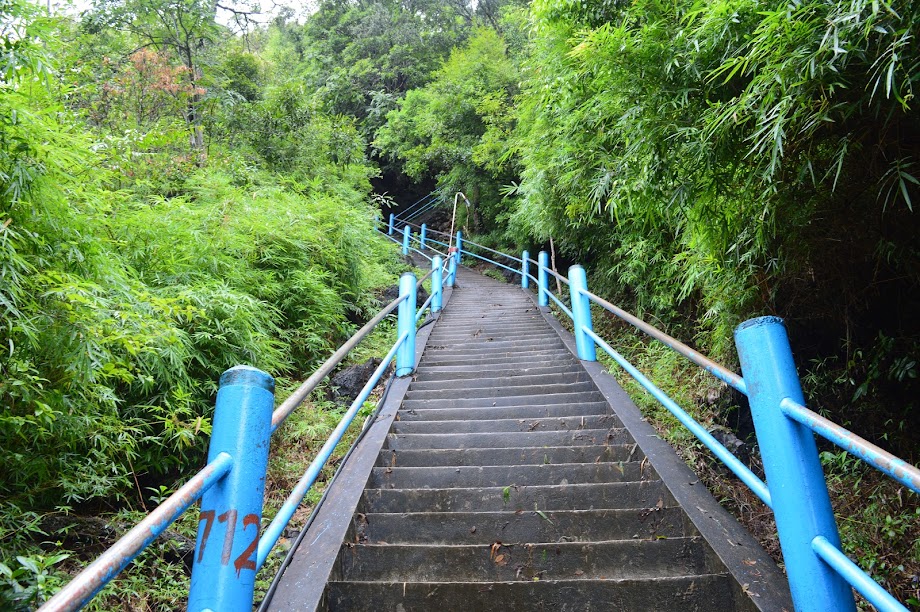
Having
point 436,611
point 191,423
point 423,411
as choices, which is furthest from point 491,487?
point 191,423

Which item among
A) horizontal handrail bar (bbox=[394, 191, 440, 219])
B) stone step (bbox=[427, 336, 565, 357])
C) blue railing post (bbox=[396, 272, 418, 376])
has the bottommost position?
stone step (bbox=[427, 336, 565, 357])

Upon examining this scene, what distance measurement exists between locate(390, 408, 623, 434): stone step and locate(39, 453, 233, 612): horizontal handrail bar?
7.86 feet

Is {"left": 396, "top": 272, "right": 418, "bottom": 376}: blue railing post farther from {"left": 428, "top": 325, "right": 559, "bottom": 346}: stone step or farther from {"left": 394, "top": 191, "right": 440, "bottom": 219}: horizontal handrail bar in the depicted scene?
{"left": 394, "top": 191, "right": 440, "bottom": 219}: horizontal handrail bar

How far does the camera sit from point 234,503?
4.25 ft

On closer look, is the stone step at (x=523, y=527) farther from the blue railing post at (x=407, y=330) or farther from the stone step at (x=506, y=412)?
the blue railing post at (x=407, y=330)

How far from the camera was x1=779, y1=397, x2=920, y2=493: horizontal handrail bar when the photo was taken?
98cm

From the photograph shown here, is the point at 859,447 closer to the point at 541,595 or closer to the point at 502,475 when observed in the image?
the point at 541,595

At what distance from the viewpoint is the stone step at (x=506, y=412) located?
12.2ft

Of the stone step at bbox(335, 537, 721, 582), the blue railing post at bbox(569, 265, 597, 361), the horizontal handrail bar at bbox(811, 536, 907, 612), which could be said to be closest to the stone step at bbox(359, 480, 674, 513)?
the stone step at bbox(335, 537, 721, 582)

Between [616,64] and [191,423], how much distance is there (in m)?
3.15

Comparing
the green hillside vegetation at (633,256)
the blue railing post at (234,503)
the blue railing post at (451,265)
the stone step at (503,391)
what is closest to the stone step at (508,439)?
the green hillside vegetation at (633,256)

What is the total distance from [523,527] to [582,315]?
2.74 meters

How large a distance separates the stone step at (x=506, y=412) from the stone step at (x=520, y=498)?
3.70 ft

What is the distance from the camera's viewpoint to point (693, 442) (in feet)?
10.7
